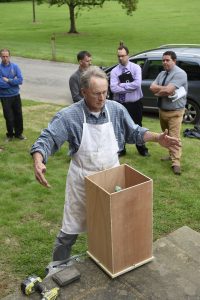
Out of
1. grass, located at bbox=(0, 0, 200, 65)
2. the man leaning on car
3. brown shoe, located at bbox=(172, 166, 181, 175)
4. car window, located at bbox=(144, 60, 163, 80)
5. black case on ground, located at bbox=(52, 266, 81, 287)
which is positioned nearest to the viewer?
black case on ground, located at bbox=(52, 266, 81, 287)

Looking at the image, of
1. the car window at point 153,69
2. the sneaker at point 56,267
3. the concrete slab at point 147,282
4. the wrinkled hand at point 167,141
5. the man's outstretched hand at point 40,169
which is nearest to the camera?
the man's outstretched hand at point 40,169

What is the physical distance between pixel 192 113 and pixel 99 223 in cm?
792

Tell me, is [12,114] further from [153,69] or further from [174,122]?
[153,69]

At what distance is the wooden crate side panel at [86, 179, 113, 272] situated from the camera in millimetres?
3465

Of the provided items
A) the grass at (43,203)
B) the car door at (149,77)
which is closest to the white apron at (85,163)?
the grass at (43,203)

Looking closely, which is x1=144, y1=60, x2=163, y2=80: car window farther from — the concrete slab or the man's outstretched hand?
the man's outstretched hand

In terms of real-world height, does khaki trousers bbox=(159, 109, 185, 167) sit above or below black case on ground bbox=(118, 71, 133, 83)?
below

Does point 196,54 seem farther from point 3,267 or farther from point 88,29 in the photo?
point 88,29

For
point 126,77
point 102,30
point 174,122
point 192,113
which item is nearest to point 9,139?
point 126,77

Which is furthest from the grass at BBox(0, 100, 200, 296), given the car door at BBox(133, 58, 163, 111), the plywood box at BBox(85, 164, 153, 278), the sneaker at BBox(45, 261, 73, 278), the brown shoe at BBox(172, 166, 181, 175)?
the car door at BBox(133, 58, 163, 111)

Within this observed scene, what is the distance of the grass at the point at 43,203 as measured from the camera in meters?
4.94

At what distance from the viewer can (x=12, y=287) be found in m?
4.43

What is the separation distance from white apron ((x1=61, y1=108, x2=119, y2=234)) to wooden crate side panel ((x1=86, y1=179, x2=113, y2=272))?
25 centimetres

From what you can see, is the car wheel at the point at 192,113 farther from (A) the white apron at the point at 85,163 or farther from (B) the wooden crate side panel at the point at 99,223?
(B) the wooden crate side panel at the point at 99,223
